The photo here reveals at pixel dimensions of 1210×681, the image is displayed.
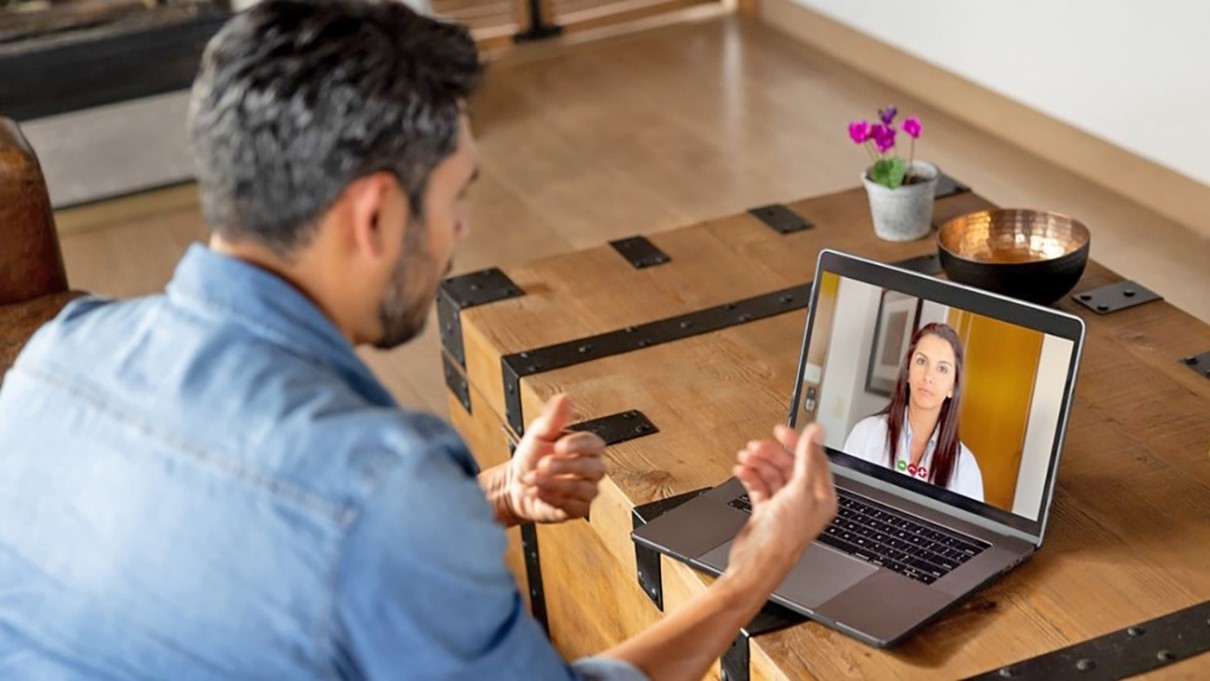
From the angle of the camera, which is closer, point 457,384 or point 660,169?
point 457,384

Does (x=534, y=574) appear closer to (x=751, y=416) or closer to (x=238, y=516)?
(x=751, y=416)

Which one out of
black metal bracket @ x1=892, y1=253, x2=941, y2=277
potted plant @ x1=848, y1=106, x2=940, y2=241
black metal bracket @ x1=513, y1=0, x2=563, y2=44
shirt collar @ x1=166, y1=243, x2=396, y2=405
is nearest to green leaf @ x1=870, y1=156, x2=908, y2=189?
potted plant @ x1=848, y1=106, x2=940, y2=241

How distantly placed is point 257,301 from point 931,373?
2.45 ft

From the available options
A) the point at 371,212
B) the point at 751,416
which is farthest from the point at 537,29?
the point at 371,212

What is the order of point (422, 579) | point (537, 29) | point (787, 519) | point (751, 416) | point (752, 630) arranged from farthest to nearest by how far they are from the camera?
point (537, 29) → point (751, 416) → point (752, 630) → point (787, 519) → point (422, 579)

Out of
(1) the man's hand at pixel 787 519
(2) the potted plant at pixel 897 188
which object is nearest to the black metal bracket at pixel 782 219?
(2) the potted plant at pixel 897 188

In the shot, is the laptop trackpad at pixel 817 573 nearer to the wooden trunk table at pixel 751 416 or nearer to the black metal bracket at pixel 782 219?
the wooden trunk table at pixel 751 416

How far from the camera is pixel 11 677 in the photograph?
1.05 m

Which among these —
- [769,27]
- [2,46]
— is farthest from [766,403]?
[769,27]

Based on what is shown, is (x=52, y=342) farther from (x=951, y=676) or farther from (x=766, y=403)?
(x=766, y=403)

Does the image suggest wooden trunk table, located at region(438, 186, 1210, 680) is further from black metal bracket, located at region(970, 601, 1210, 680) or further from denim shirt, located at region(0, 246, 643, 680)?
denim shirt, located at region(0, 246, 643, 680)

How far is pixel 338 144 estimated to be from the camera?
38.8 inches

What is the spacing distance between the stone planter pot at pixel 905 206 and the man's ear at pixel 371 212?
1.19m

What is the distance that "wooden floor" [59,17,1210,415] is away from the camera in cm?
314
